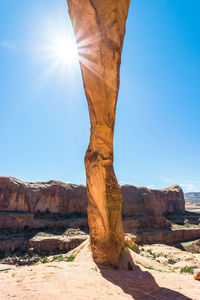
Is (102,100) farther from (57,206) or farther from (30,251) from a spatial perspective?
(57,206)

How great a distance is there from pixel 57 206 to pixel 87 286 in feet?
114

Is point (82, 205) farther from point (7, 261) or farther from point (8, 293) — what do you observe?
point (8, 293)

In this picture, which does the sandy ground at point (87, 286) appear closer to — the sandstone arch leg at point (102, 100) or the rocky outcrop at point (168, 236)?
the sandstone arch leg at point (102, 100)

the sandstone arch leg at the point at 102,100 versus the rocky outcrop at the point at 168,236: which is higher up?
the sandstone arch leg at the point at 102,100

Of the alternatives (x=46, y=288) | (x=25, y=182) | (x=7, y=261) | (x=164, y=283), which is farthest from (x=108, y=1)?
(x=25, y=182)

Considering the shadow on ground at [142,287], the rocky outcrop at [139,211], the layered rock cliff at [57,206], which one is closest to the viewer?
the shadow on ground at [142,287]

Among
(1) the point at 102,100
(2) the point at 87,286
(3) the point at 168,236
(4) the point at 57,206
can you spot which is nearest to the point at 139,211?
(3) the point at 168,236

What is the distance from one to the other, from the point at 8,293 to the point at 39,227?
3051 centimetres

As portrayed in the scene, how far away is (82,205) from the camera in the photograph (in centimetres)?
4059

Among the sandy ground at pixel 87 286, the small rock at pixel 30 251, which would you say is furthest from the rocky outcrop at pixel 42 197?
the sandy ground at pixel 87 286

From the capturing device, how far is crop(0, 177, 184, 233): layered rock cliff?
31953mm

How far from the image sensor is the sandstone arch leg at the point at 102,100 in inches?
320

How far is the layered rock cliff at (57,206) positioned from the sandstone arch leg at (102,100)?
25.7 metres

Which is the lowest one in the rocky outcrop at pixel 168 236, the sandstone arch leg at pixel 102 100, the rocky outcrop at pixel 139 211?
the rocky outcrop at pixel 168 236
